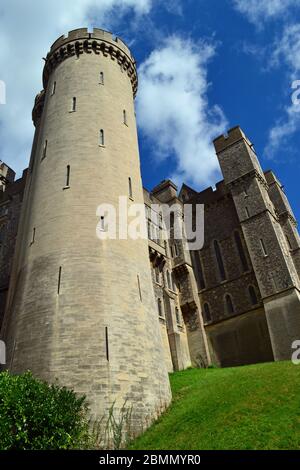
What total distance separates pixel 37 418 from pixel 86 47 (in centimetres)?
2120

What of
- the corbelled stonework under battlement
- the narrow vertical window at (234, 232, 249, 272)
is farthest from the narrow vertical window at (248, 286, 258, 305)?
the narrow vertical window at (234, 232, 249, 272)

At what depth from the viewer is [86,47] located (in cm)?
2395

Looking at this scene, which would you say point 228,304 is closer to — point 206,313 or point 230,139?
point 206,313

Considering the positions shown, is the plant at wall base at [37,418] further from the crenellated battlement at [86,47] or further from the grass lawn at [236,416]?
the crenellated battlement at [86,47]

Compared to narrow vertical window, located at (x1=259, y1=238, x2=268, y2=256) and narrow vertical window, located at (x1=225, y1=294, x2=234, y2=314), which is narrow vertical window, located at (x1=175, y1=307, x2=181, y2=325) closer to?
narrow vertical window, located at (x1=225, y1=294, x2=234, y2=314)

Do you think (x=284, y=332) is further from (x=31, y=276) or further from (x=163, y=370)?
(x=31, y=276)

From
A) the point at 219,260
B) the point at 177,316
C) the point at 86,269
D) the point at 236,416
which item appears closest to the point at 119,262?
the point at 86,269

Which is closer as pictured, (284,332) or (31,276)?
(31,276)

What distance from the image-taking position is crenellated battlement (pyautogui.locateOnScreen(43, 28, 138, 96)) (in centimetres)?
2397

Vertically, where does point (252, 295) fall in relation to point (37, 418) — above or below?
above

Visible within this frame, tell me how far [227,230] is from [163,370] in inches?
627

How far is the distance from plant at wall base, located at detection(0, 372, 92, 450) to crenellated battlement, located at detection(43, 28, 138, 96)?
64.4 feet

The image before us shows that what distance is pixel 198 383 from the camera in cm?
1791
